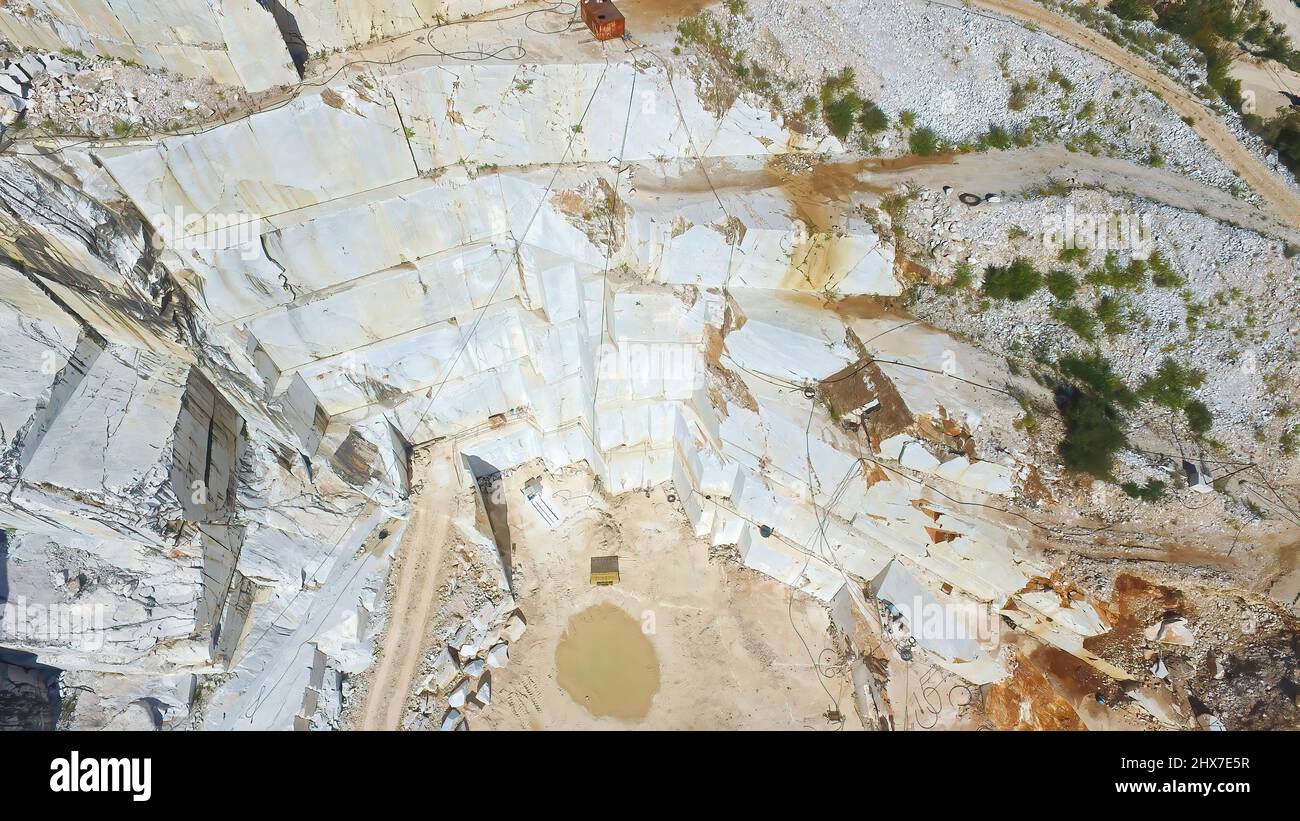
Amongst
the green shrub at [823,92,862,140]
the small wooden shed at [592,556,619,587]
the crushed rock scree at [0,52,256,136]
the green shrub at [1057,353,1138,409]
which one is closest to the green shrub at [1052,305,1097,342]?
the green shrub at [1057,353,1138,409]

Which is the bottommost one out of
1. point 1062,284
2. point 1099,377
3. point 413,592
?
point 413,592

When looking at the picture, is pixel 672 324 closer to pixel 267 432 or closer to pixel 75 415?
pixel 267 432

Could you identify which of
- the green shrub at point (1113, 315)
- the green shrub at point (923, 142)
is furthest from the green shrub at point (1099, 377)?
the green shrub at point (923, 142)

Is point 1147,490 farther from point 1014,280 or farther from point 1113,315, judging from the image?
point 1014,280

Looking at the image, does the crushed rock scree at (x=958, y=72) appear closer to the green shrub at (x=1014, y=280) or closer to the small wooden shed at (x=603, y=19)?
the small wooden shed at (x=603, y=19)

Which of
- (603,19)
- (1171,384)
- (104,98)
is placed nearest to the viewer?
(104,98)

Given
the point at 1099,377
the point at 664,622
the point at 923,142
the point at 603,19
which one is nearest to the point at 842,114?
the point at 923,142
